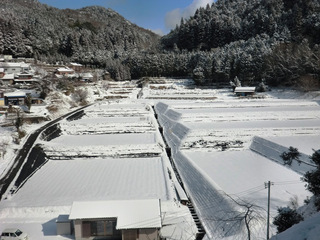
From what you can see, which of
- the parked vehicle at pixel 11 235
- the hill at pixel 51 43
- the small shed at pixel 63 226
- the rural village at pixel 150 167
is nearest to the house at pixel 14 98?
the rural village at pixel 150 167

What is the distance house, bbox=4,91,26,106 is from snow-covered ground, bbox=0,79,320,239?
152 inches

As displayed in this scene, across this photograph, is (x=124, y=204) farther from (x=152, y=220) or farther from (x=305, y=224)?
(x=305, y=224)

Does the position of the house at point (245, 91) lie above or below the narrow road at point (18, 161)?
above

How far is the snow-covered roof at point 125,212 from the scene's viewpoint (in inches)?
400

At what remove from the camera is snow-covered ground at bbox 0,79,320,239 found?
40.4ft

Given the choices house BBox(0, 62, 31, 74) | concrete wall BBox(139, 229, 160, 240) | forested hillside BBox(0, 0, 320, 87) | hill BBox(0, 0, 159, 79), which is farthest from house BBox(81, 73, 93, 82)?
concrete wall BBox(139, 229, 160, 240)

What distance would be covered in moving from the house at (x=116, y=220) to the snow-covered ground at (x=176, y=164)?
1150 millimetres

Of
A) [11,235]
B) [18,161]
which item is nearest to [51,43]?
[18,161]

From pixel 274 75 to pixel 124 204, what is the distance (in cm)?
4265

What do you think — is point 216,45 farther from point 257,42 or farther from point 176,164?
point 176,164

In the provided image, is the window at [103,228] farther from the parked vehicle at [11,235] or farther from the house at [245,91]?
the house at [245,91]

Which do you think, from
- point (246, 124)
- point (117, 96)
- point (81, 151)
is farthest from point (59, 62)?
point (246, 124)

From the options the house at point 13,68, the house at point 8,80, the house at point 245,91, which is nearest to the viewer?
the house at point 245,91

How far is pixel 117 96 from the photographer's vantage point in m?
44.8
